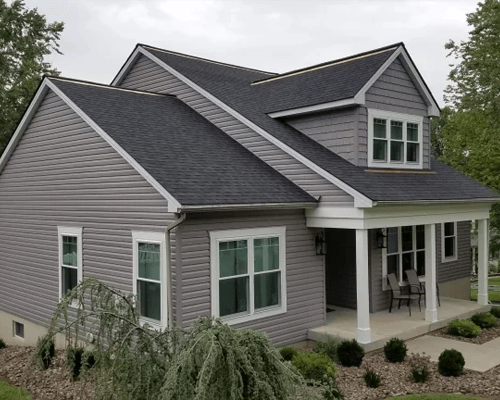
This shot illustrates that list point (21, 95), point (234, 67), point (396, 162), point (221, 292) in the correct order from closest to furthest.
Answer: point (221, 292)
point (396, 162)
point (234, 67)
point (21, 95)

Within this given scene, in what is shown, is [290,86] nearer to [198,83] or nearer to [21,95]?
[198,83]

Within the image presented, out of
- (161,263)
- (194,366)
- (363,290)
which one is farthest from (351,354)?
(194,366)

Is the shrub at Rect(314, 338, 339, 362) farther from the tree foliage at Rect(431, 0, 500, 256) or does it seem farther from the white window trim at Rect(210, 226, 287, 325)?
the tree foliage at Rect(431, 0, 500, 256)

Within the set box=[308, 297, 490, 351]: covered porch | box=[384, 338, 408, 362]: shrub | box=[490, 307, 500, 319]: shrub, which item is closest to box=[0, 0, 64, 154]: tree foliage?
box=[308, 297, 490, 351]: covered porch

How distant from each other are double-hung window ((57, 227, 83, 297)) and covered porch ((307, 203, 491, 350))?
5.46m

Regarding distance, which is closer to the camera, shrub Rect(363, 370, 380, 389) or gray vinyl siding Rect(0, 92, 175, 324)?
shrub Rect(363, 370, 380, 389)

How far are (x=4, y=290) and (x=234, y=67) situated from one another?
1109cm

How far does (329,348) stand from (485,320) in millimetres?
5300

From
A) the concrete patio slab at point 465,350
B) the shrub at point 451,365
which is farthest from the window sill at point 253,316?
the shrub at point 451,365

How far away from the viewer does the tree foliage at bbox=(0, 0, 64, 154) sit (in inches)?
821

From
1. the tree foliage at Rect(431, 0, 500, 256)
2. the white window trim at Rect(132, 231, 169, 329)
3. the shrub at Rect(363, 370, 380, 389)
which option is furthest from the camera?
the tree foliage at Rect(431, 0, 500, 256)

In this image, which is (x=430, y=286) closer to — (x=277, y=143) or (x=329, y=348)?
(x=329, y=348)

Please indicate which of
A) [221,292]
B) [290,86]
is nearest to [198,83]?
[290,86]

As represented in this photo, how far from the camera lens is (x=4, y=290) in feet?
49.6
